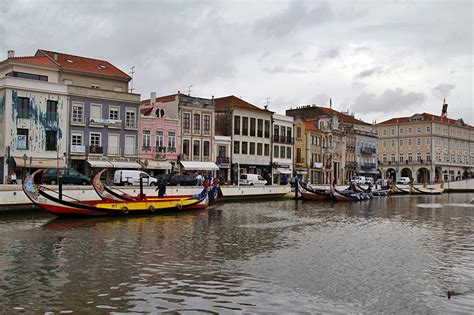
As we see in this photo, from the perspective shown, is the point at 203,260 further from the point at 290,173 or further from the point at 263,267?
the point at 290,173

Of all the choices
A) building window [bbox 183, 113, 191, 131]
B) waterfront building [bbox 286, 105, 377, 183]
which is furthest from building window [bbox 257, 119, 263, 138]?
waterfront building [bbox 286, 105, 377, 183]

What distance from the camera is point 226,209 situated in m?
38.9

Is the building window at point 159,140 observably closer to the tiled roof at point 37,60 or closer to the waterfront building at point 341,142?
the tiled roof at point 37,60

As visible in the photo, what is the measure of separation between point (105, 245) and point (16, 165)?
94.2 ft

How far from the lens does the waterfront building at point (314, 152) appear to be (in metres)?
78.5

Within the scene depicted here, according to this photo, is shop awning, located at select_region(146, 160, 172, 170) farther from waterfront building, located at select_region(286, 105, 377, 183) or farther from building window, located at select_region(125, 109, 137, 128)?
waterfront building, located at select_region(286, 105, 377, 183)

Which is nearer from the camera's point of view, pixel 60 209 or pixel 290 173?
pixel 60 209

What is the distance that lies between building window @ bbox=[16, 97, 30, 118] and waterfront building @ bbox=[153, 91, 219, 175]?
16.6 metres

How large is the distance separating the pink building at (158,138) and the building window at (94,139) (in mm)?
4716

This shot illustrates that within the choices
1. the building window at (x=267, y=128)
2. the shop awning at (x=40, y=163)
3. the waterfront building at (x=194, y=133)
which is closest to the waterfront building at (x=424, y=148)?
the building window at (x=267, y=128)

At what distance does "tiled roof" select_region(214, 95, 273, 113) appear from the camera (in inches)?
2619

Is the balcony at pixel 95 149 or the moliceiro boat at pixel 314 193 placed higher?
the balcony at pixel 95 149

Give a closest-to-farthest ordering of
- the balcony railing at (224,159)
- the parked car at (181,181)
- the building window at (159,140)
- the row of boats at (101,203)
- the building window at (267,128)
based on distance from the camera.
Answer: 1. the row of boats at (101,203)
2. the parked car at (181,181)
3. the building window at (159,140)
4. the balcony railing at (224,159)
5. the building window at (267,128)

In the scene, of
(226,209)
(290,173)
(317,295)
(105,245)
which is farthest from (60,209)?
(290,173)
